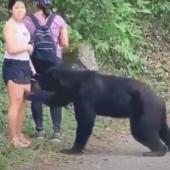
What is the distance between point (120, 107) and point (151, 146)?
0.67 m

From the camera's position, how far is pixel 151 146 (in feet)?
30.5

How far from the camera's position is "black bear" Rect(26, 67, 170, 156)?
9.16m

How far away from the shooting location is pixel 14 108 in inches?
361

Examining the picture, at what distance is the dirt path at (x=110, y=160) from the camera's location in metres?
8.55

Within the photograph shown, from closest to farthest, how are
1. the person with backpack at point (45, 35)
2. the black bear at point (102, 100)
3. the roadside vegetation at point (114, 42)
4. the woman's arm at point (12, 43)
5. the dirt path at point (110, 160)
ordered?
the dirt path at point (110, 160) → the woman's arm at point (12, 43) → the black bear at point (102, 100) → the person with backpack at point (45, 35) → the roadside vegetation at point (114, 42)

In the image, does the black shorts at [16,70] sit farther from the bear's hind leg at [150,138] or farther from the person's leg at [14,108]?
the bear's hind leg at [150,138]

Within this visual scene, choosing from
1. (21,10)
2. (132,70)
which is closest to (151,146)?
(21,10)

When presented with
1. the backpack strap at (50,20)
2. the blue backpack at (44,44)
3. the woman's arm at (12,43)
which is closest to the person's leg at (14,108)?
the woman's arm at (12,43)

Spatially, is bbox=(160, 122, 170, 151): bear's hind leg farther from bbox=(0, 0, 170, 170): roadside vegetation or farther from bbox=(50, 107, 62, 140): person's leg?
bbox=(0, 0, 170, 170): roadside vegetation

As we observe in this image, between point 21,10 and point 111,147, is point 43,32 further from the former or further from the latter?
point 111,147

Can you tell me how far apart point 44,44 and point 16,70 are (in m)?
0.63

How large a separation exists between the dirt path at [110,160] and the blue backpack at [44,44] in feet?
4.37

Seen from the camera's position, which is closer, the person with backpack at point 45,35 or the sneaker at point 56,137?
the person with backpack at point 45,35

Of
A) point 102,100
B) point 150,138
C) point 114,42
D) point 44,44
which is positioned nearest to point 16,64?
point 44,44
